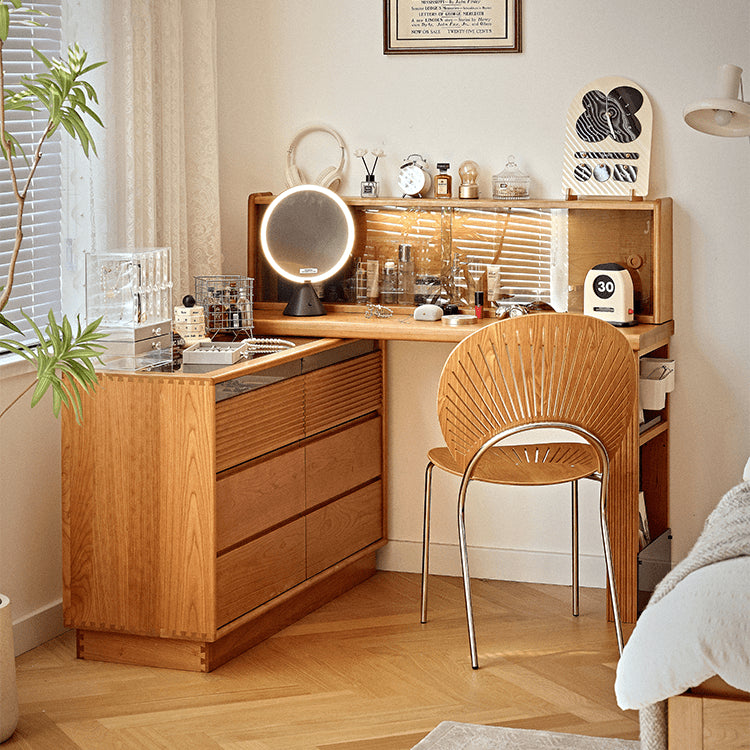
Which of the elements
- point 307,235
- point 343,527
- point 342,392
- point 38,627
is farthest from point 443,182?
point 38,627

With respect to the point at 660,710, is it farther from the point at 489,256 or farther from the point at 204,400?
the point at 489,256

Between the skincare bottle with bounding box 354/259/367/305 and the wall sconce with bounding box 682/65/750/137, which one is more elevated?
the wall sconce with bounding box 682/65/750/137

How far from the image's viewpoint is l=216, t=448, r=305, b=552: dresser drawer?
115 inches

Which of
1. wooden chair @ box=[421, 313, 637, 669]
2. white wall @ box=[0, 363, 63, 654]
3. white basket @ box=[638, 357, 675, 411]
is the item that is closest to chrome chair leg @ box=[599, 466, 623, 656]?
wooden chair @ box=[421, 313, 637, 669]

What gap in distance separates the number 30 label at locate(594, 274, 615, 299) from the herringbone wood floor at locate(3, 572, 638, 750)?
0.94 m

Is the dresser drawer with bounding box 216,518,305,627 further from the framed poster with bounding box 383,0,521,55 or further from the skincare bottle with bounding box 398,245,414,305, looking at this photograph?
the framed poster with bounding box 383,0,521,55

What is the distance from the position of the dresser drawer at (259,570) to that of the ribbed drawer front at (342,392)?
31 centimetres

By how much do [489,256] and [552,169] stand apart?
0.33m

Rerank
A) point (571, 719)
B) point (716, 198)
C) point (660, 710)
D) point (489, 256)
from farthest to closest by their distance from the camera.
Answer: point (489, 256) < point (716, 198) < point (571, 719) < point (660, 710)

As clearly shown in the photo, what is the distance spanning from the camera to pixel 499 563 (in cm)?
381

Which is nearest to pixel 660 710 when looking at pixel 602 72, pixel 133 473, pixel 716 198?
pixel 133 473

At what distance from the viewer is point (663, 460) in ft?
11.8

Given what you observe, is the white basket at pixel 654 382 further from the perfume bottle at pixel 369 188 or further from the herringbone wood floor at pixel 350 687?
the perfume bottle at pixel 369 188

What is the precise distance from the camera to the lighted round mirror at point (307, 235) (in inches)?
145
